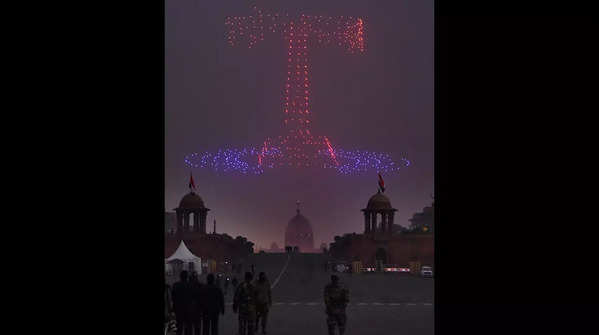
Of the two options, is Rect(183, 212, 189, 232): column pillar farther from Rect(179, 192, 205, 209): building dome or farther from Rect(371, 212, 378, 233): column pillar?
Rect(371, 212, 378, 233): column pillar

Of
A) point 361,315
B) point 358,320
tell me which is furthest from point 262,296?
point 361,315

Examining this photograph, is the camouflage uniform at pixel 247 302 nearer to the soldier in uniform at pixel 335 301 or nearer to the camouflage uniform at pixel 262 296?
the camouflage uniform at pixel 262 296

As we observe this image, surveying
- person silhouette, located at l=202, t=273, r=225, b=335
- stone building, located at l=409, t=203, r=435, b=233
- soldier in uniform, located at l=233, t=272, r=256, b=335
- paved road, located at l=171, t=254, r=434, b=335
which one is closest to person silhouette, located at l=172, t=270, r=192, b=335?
person silhouette, located at l=202, t=273, r=225, b=335

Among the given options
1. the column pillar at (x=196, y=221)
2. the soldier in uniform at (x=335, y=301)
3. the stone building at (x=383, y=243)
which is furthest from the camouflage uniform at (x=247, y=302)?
the column pillar at (x=196, y=221)

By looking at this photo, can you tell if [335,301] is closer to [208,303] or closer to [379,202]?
[208,303]
